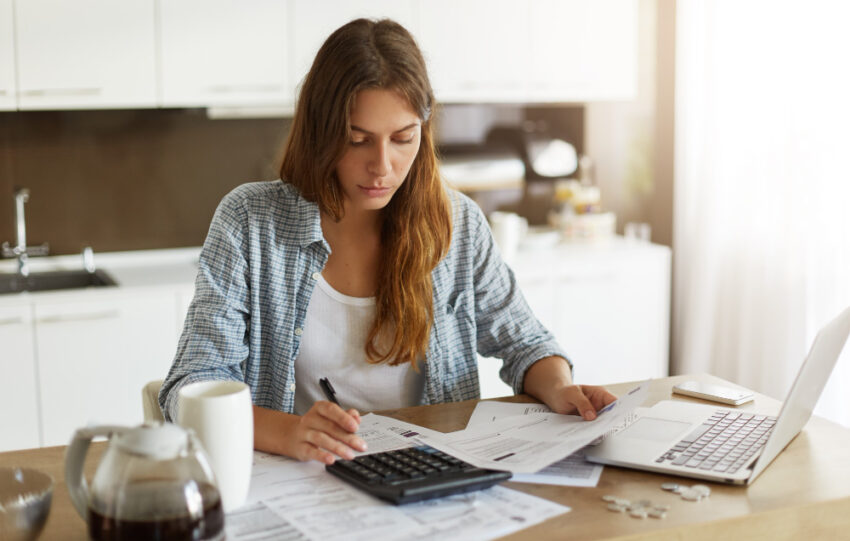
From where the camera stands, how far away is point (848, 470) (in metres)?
1.29

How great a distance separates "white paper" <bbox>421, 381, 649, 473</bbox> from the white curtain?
1.80 metres

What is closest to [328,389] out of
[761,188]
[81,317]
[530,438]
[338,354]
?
[338,354]

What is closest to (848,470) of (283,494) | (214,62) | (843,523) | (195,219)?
(843,523)

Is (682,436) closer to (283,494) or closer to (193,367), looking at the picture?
(283,494)

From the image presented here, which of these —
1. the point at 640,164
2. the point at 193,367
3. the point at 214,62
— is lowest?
the point at 193,367

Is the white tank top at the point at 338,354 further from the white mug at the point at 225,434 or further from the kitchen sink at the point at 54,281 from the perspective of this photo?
the kitchen sink at the point at 54,281

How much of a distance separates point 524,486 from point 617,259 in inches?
93.9

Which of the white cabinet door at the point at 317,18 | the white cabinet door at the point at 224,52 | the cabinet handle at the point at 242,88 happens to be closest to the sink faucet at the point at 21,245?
the white cabinet door at the point at 224,52

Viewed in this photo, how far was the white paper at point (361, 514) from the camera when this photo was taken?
1.05 metres

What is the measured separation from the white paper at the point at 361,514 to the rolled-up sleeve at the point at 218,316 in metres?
0.31

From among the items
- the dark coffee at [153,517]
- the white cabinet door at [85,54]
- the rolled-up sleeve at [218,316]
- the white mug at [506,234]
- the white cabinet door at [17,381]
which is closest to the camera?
the dark coffee at [153,517]

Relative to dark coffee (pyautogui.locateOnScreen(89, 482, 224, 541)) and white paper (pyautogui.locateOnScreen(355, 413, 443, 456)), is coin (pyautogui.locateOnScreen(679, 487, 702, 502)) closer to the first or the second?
white paper (pyautogui.locateOnScreen(355, 413, 443, 456))

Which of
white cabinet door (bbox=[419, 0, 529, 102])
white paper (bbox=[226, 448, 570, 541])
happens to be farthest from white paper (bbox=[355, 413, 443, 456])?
white cabinet door (bbox=[419, 0, 529, 102])

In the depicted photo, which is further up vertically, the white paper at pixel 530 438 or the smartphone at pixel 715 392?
the white paper at pixel 530 438
